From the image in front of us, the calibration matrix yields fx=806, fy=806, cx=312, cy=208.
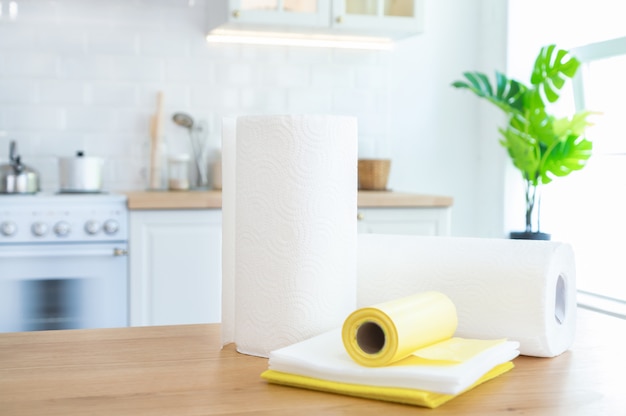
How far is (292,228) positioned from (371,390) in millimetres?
243

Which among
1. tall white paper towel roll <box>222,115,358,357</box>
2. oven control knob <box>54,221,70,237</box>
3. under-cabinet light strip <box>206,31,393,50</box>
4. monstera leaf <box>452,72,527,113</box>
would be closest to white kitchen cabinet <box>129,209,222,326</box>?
oven control knob <box>54,221,70,237</box>

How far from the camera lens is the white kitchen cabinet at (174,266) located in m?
3.18

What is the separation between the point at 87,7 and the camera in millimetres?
3762

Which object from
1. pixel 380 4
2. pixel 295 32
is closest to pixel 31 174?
pixel 295 32

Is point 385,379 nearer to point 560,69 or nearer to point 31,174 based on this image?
point 31,174

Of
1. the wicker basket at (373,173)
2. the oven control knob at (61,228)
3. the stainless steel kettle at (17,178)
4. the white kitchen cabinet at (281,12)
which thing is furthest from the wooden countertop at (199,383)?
the wicker basket at (373,173)

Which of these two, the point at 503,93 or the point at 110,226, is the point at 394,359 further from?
the point at 503,93

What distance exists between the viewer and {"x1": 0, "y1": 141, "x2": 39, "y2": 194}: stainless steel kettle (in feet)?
10.7

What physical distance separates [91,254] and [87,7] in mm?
1302

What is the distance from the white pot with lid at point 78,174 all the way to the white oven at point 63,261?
0.18 metres

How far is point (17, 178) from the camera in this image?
129 inches

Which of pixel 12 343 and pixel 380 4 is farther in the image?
pixel 380 4

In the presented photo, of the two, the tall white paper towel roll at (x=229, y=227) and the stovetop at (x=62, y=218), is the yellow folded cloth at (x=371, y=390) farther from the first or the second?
the stovetop at (x=62, y=218)

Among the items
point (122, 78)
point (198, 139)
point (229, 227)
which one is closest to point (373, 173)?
point (198, 139)
